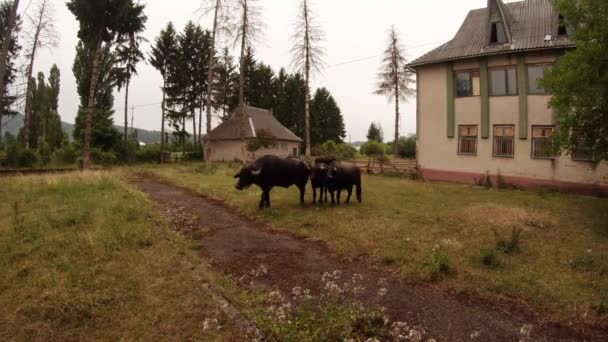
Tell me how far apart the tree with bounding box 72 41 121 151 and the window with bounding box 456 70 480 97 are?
28158 millimetres

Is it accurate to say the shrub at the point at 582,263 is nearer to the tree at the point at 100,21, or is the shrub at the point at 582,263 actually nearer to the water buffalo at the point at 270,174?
the water buffalo at the point at 270,174

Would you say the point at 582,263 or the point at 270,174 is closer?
the point at 582,263

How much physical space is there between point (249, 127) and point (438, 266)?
31.5 m

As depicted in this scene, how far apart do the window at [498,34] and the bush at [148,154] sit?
1158 inches

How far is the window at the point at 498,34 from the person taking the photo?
63.6 feet

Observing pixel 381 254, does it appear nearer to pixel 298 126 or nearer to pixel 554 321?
pixel 554 321

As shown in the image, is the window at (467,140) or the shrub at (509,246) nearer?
the shrub at (509,246)

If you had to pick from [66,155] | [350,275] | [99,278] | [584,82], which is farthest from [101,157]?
[584,82]

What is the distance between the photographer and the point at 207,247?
26.2 ft

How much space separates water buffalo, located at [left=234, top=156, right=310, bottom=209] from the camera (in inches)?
466

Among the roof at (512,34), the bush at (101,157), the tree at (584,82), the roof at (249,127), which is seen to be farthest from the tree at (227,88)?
the tree at (584,82)

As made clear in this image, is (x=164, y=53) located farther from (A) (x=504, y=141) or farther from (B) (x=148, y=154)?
(A) (x=504, y=141)

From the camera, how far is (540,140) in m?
18.2

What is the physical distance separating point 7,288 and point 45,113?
58755 mm
